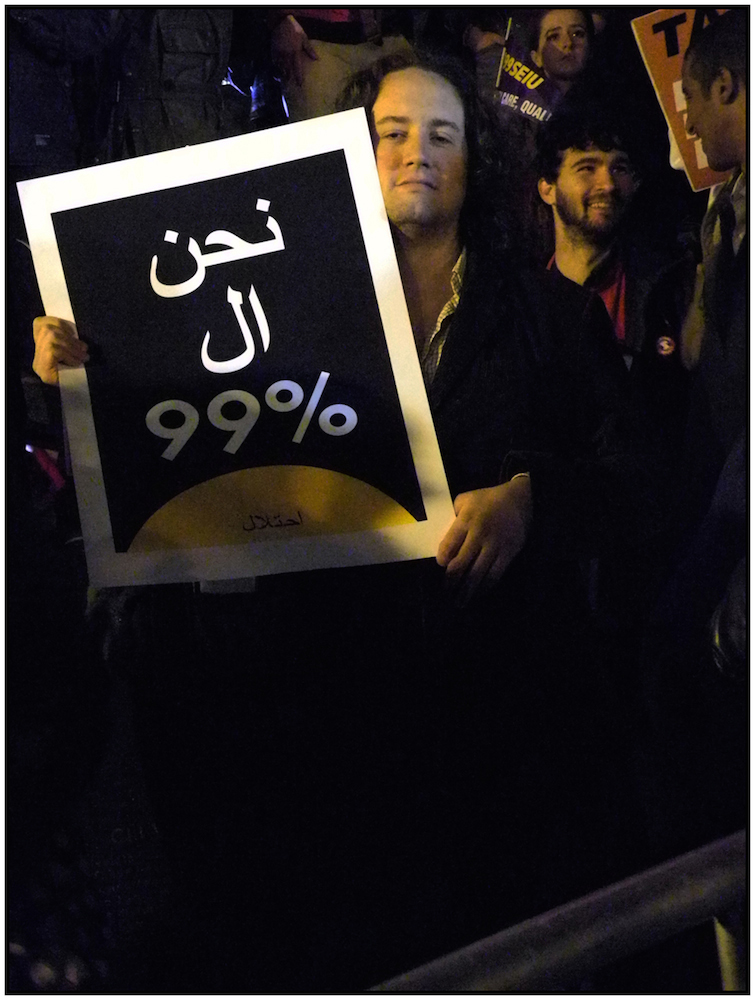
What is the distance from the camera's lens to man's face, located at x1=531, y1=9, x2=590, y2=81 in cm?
79

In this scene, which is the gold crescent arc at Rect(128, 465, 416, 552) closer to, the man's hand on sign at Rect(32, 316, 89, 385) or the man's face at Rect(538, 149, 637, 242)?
the man's hand on sign at Rect(32, 316, 89, 385)

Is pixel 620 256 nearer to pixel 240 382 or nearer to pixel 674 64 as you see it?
pixel 674 64

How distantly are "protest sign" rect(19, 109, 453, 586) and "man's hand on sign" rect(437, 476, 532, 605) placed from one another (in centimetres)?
2

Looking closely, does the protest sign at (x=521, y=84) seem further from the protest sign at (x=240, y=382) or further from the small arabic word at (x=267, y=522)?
the small arabic word at (x=267, y=522)

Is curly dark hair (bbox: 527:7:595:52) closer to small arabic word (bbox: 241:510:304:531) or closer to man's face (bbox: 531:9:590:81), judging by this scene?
man's face (bbox: 531:9:590:81)

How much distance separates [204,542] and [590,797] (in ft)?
1.53

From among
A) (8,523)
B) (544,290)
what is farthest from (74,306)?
(544,290)

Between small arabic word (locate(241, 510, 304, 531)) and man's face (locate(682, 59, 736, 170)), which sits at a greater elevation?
man's face (locate(682, 59, 736, 170))

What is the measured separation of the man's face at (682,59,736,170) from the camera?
31.7 inches

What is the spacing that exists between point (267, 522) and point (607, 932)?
0.52 meters

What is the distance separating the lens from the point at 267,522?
80 cm

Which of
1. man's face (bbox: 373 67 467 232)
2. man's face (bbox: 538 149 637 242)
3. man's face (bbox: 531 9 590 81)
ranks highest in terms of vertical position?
man's face (bbox: 531 9 590 81)

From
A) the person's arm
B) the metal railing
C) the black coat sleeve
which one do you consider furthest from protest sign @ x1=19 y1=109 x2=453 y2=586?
the metal railing

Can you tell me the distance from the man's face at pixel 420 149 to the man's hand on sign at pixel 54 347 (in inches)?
13.3
